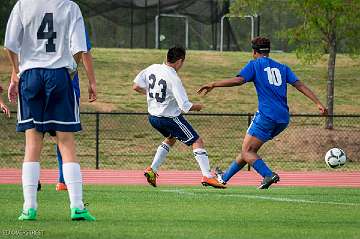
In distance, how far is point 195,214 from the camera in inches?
439

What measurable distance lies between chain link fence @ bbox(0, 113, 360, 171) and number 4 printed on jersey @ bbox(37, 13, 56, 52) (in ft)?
46.2

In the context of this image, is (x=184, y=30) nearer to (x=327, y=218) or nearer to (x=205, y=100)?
(x=205, y=100)

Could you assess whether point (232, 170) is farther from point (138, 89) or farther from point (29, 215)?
point (29, 215)

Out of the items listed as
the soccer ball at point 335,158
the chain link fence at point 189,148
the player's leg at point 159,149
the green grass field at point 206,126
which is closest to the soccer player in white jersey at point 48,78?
the player's leg at point 159,149

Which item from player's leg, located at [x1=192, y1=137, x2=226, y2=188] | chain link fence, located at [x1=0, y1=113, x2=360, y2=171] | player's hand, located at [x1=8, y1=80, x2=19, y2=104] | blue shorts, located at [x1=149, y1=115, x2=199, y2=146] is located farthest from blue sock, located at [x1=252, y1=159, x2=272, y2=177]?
chain link fence, located at [x1=0, y1=113, x2=360, y2=171]

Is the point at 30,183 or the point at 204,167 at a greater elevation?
the point at 30,183

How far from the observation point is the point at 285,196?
14.5 meters

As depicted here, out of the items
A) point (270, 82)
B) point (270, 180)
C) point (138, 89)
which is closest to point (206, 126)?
point (138, 89)

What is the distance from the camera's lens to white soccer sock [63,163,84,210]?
10.0 m

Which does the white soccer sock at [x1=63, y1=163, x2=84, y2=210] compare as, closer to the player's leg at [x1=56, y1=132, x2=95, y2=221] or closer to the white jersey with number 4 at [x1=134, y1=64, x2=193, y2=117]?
the player's leg at [x1=56, y1=132, x2=95, y2=221]

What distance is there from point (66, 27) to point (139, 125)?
19.3 m

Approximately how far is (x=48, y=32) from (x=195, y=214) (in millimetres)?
2340

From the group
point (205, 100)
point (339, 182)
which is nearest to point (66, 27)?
point (339, 182)

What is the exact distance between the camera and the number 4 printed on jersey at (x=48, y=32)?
10086 mm
